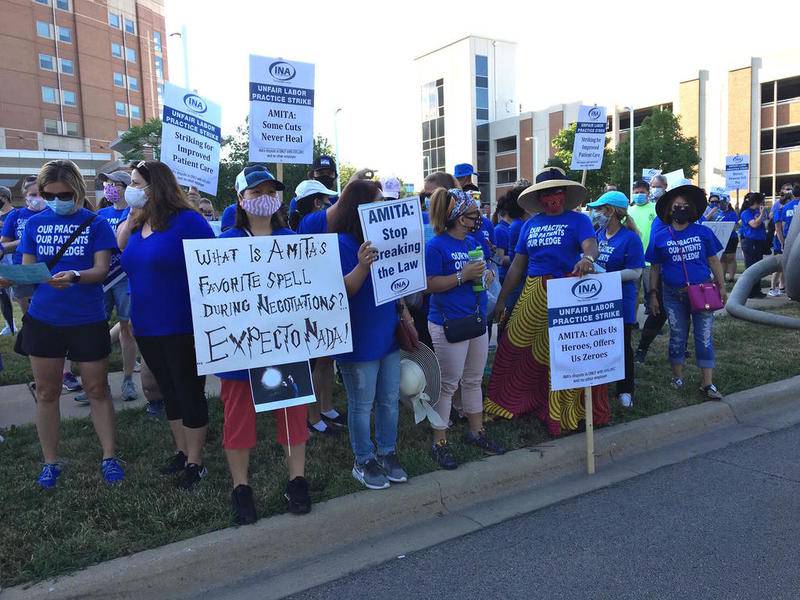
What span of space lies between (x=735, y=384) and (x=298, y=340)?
177 inches

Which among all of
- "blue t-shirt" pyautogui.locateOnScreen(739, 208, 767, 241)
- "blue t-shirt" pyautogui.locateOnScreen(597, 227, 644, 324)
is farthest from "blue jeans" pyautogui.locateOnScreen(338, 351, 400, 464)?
"blue t-shirt" pyautogui.locateOnScreen(739, 208, 767, 241)

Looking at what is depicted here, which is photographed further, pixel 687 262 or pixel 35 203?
pixel 35 203

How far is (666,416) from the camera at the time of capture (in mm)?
5184

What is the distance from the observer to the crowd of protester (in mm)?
3611

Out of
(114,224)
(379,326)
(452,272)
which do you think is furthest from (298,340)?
(114,224)

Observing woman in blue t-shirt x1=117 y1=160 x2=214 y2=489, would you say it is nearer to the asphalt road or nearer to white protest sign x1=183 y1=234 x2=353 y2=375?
white protest sign x1=183 y1=234 x2=353 y2=375

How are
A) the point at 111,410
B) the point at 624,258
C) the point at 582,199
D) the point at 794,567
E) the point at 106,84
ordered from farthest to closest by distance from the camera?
the point at 106,84 < the point at 624,258 < the point at 582,199 < the point at 111,410 < the point at 794,567

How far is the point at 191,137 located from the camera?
5.96 m

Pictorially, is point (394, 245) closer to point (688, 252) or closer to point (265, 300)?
point (265, 300)

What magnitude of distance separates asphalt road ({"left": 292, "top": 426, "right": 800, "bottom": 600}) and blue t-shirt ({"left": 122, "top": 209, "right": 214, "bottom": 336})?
1.66 m

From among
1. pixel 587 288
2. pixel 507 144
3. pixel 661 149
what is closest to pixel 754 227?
pixel 587 288

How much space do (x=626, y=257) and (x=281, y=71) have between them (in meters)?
3.70

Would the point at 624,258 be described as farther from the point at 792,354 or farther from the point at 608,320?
the point at 792,354

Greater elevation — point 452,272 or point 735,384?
point 452,272
